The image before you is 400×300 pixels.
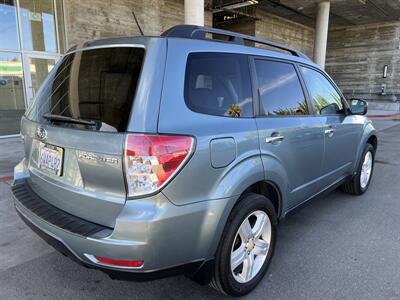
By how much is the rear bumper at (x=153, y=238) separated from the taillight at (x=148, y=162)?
0.24ft

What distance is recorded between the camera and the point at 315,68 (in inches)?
138

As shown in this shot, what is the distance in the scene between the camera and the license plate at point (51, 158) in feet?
6.97

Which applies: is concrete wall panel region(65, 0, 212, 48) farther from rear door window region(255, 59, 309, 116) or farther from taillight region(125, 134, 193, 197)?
taillight region(125, 134, 193, 197)

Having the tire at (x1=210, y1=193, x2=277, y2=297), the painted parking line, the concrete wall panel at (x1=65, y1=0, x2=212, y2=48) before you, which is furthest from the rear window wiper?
the concrete wall panel at (x1=65, y1=0, x2=212, y2=48)

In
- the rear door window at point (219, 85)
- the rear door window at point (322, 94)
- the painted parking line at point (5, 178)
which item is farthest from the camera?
the painted parking line at point (5, 178)

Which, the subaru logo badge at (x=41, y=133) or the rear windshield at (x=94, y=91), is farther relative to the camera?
the subaru logo badge at (x=41, y=133)

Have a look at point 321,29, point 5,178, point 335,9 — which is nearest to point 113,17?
point 5,178

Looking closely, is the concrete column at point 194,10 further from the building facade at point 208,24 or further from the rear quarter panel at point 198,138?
the rear quarter panel at point 198,138

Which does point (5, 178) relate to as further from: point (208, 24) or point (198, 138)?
point (208, 24)

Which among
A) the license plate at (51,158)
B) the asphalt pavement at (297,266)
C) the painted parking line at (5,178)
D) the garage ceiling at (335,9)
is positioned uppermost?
the garage ceiling at (335,9)

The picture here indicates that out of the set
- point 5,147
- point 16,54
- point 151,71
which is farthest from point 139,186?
point 16,54

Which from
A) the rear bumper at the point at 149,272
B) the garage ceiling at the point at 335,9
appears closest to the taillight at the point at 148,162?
the rear bumper at the point at 149,272

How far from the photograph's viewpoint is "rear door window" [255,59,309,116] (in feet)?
8.64

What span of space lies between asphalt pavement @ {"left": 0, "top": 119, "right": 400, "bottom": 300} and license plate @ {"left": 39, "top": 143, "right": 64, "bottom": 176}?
98 centimetres
